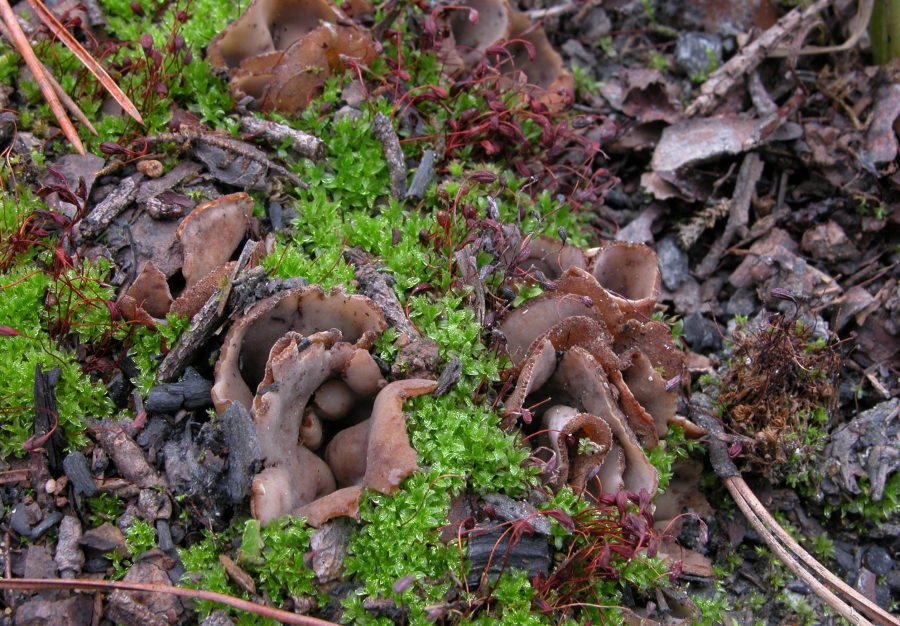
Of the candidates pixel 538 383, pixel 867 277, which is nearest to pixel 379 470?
pixel 538 383

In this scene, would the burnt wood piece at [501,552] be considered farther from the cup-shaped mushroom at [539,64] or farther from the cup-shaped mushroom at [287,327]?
the cup-shaped mushroom at [539,64]

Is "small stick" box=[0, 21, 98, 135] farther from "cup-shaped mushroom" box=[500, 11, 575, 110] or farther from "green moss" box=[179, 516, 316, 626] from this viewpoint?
"cup-shaped mushroom" box=[500, 11, 575, 110]

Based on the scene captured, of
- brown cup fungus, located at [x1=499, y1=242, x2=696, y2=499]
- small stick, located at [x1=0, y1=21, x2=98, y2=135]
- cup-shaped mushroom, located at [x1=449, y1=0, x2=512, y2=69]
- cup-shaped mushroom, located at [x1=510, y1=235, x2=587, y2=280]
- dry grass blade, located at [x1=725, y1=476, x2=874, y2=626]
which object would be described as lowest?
dry grass blade, located at [x1=725, y1=476, x2=874, y2=626]

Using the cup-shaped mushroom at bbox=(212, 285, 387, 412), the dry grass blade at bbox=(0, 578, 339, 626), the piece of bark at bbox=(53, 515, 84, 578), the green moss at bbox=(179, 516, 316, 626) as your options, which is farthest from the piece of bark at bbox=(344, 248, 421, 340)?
the piece of bark at bbox=(53, 515, 84, 578)

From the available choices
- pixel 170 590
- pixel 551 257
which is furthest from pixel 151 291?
pixel 551 257

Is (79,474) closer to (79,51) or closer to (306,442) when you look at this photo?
(306,442)
